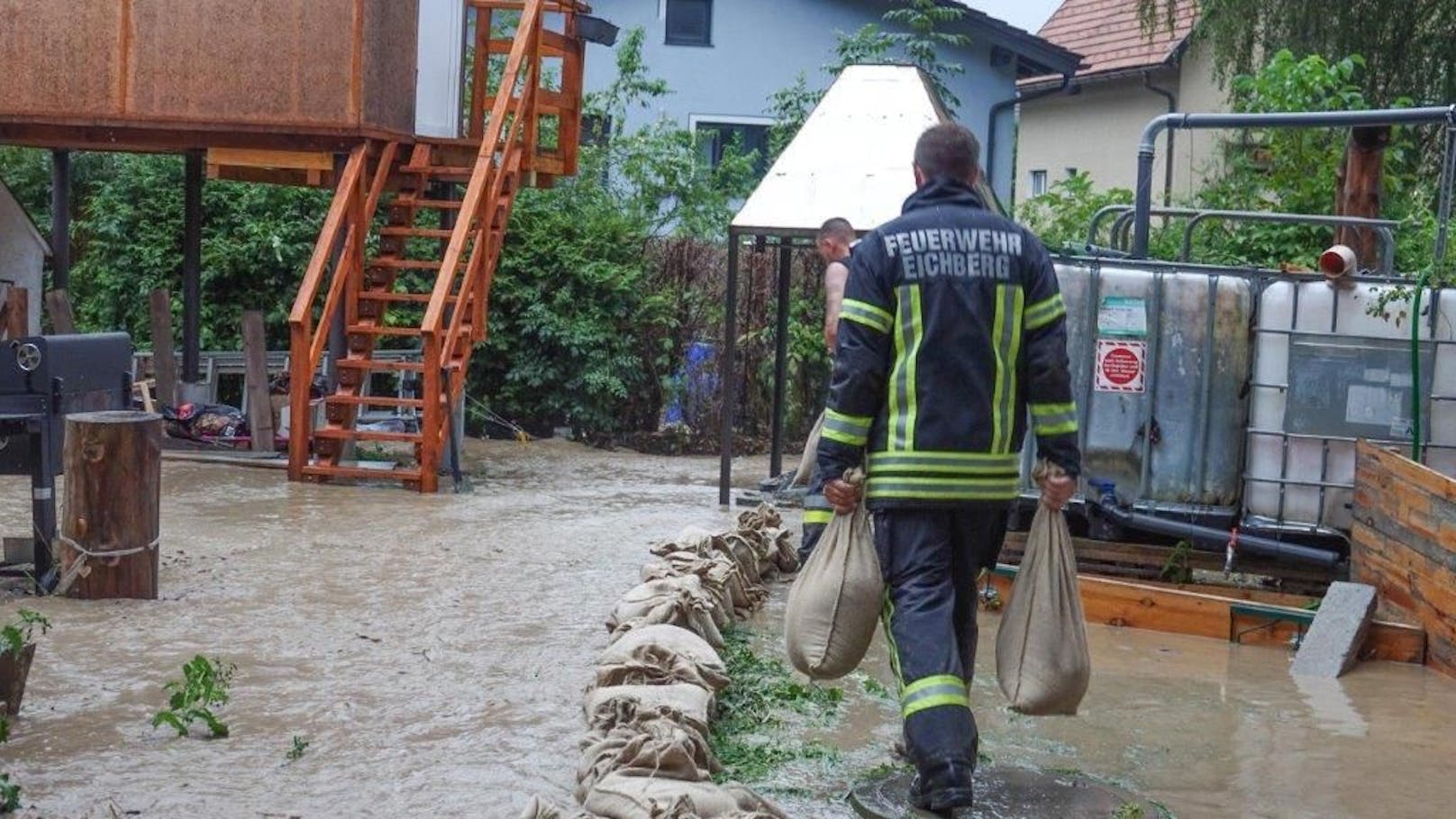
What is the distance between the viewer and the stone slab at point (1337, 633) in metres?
7.83

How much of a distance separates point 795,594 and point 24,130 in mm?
11405

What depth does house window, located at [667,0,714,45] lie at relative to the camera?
2892cm

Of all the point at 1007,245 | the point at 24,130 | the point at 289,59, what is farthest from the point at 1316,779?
the point at 24,130

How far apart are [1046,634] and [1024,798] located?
482 mm

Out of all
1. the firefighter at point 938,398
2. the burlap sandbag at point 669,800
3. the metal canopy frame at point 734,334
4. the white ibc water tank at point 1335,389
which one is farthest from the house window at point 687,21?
the burlap sandbag at point 669,800

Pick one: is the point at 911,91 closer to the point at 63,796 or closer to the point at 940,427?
the point at 940,427

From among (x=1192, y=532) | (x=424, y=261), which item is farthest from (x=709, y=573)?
(x=424, y=261)

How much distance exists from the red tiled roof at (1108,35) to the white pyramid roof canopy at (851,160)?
1204 cm

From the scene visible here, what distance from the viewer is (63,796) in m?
5.20

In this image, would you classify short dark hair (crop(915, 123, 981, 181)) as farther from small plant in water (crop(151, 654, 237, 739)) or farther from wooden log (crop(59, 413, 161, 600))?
wooden log (crop(59, 413, 161, 600))

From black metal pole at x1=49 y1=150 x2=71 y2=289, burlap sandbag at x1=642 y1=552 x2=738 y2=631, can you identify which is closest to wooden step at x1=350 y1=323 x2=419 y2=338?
black metal pole at x1=49 y1=150 x2=71 y2=289

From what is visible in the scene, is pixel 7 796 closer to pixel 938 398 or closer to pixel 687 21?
pixel 938 398

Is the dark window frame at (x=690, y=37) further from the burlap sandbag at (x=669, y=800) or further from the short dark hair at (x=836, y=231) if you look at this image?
the burlap sandbag at (x=669, y=800)

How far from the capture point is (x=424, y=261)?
15.1 metres
